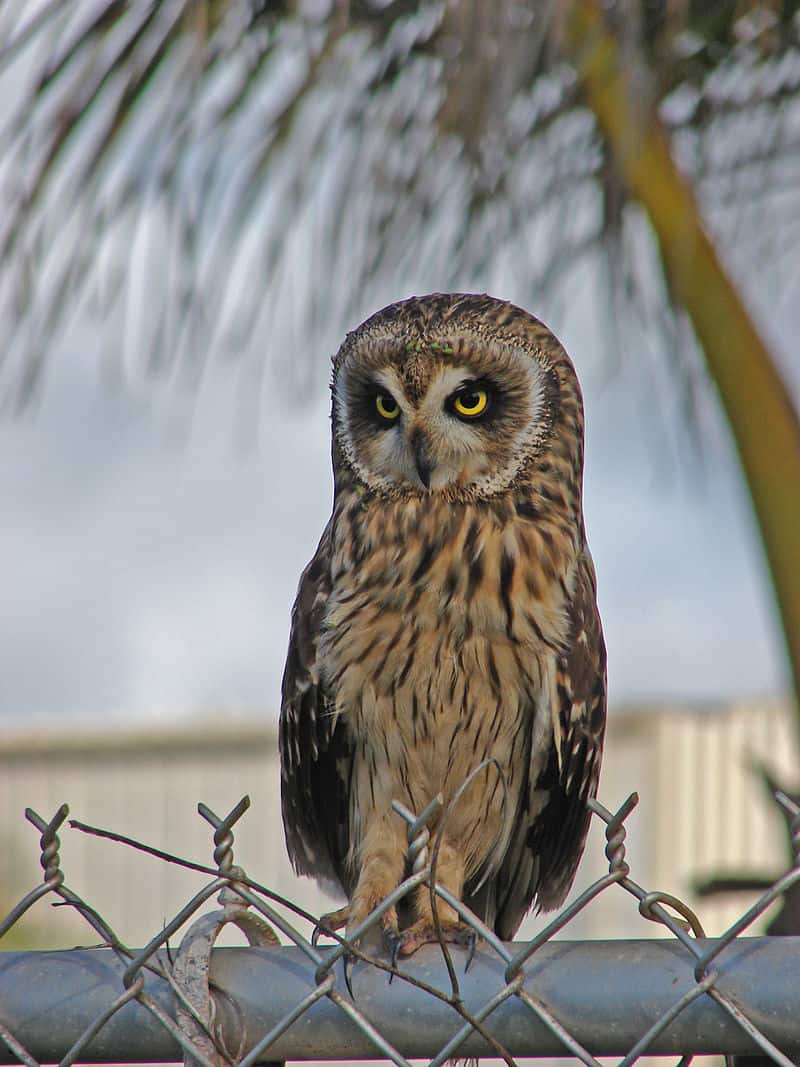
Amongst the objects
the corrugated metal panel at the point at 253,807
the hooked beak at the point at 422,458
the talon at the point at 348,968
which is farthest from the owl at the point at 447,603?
the corrugated metal panel at the point at 253,807

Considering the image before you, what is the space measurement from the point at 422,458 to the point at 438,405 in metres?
0.10

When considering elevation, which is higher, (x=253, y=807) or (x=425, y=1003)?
(x=253, y=807)

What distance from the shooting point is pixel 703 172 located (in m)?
3.51

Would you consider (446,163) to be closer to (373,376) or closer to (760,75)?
(760,75)

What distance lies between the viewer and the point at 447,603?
2.43m

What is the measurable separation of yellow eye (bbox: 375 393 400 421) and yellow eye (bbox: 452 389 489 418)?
Answer: 106 mm

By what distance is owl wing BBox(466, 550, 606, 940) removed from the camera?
2457 mm

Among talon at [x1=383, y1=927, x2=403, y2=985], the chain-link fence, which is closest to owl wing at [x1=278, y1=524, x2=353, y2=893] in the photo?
talon at [x1=383, y1=927, x2=403, y2=985]

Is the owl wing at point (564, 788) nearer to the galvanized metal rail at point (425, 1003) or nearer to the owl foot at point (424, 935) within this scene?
the owl foot at point (424, 935)

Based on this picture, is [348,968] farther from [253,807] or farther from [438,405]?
[253,807]

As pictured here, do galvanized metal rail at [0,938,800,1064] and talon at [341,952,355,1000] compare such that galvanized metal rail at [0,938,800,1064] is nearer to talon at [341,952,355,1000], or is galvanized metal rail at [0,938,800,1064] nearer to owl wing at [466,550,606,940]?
talon at [341,952,355,1000]

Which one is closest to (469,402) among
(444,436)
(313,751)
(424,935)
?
(444,436)

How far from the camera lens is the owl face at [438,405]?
2.34 m

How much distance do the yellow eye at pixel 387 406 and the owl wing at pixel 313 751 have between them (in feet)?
1.08
